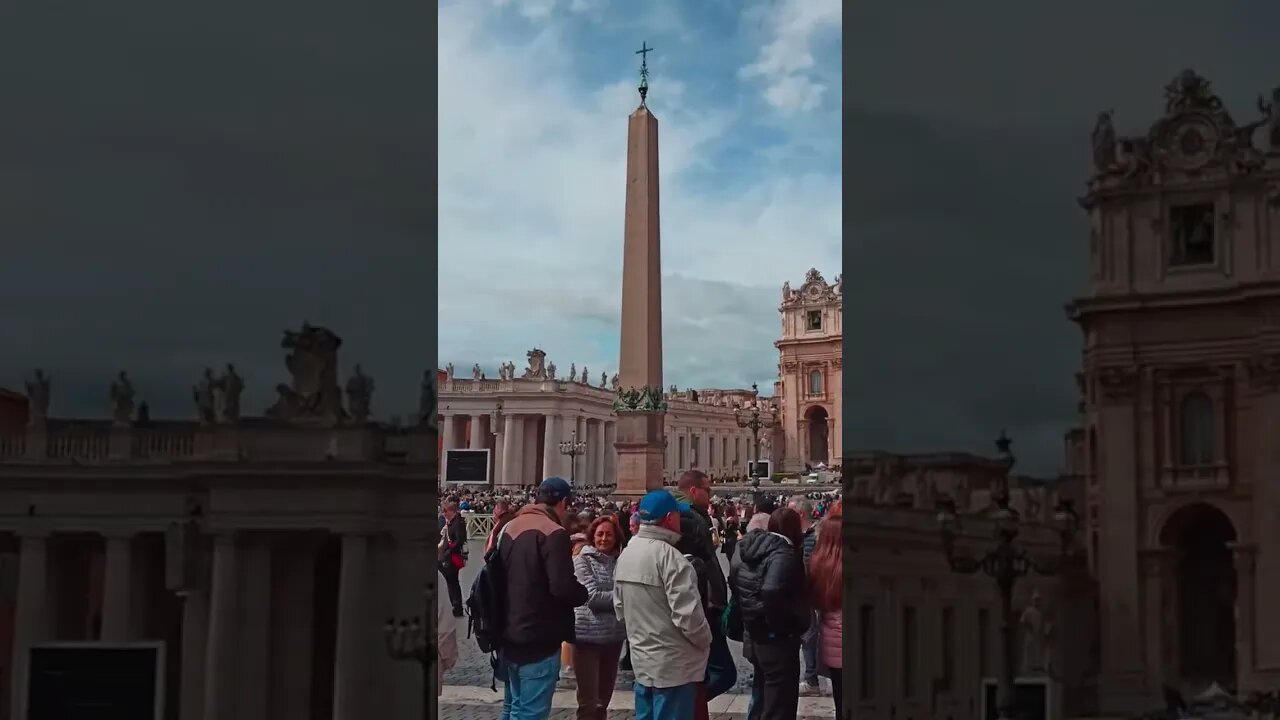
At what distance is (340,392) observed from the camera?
4012 mm

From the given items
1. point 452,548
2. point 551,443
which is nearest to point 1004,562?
point 452,548

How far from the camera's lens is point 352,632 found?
4000 millimetres

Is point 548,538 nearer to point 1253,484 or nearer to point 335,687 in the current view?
point 335,687

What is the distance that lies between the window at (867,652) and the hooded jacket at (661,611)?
1.10m

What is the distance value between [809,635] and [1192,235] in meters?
4.26

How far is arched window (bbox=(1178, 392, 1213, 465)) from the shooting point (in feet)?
12.7

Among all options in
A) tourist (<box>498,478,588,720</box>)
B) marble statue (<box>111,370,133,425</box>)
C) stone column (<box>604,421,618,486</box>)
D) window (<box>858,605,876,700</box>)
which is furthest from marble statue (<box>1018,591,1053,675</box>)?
stone column (<box>604,421,618,486</box>)

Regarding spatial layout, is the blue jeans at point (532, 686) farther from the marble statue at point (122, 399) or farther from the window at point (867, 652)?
the marble statue at point (122, 399)

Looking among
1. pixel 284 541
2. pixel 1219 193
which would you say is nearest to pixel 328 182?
pixel 284 541

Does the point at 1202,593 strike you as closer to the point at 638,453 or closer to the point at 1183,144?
the point at 1183,144

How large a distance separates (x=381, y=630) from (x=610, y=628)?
276 centimetres

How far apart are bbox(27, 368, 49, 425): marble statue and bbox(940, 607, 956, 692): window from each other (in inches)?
129

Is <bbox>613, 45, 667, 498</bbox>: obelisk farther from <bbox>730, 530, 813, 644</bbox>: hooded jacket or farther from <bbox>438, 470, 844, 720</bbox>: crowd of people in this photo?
<bbox>730, 530, 813, 644</bbox>: hooded jacket

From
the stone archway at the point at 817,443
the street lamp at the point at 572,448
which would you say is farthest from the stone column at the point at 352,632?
the stone archway at the point at 817,443
